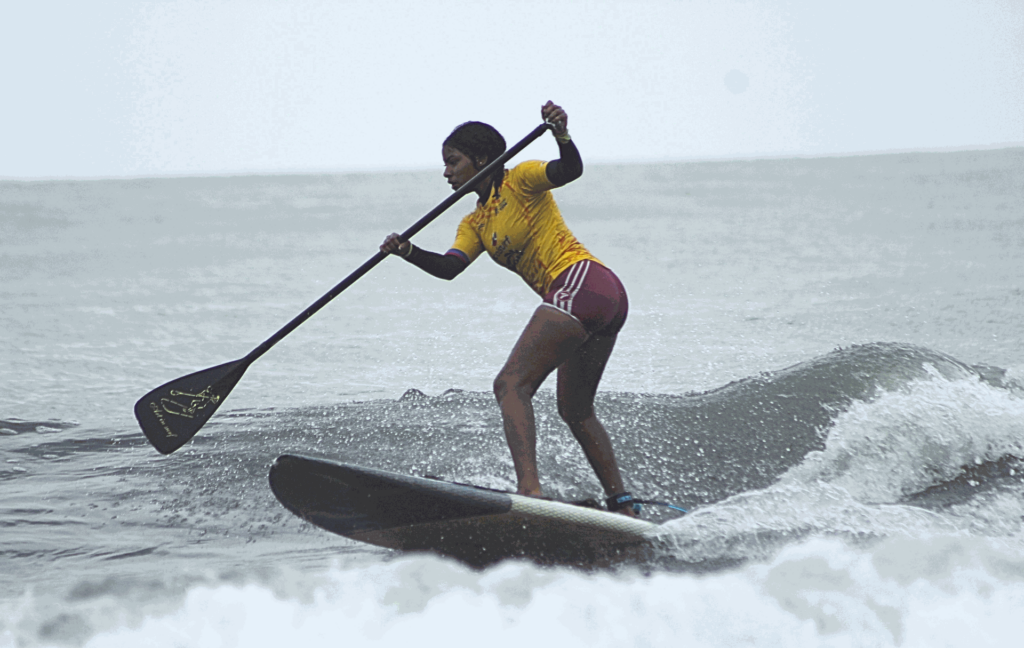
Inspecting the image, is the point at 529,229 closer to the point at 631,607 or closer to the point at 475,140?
the point at 475,140

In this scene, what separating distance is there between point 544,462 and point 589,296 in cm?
150

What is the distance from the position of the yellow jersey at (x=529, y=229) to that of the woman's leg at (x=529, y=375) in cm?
22

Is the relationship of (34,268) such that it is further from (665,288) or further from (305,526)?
(305,526)

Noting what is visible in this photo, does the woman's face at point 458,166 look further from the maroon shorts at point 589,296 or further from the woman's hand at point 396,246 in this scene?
the maroon shorts at point 589,296

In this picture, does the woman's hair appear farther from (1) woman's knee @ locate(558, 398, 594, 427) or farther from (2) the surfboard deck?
(2) the surfboard deck

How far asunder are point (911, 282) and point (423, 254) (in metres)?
10.2

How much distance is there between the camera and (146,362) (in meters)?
8.39

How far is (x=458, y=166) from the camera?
3588 mm

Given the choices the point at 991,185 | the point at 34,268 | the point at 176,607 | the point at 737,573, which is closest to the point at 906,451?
the point at 737,573

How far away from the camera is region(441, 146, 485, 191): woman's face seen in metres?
3.59

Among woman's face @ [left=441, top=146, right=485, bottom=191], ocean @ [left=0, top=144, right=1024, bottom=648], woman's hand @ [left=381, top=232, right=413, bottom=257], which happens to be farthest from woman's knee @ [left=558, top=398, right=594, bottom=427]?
woman's face @ [left=441, top=146, right=485, bottom=191]

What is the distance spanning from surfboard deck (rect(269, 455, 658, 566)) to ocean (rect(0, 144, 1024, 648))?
0.25 ft

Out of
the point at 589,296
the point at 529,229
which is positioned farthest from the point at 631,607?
the point at 529,229

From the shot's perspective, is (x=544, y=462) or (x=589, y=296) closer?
(x=589, y=296)
